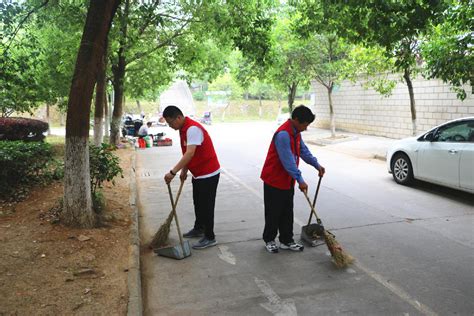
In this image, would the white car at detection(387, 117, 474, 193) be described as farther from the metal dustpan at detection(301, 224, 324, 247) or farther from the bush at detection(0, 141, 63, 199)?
the bush at detection(0, 141, 63, 199)

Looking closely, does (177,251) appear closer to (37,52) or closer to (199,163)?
(199,163)

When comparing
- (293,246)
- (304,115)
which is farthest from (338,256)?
(304,115)

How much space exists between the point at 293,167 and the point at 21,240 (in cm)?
320

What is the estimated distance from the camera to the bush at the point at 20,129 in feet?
37.8

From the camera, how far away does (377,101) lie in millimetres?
18156

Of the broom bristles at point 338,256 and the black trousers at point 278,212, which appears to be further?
the black trousers at point 278,212

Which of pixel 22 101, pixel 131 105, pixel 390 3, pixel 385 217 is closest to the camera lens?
pixel 390 3

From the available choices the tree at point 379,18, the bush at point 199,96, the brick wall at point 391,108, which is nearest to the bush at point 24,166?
the tree at point 379,18

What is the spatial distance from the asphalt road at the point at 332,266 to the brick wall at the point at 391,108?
715 centimetres

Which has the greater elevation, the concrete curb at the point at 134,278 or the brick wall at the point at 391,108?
the brick wall at the point at 391,108

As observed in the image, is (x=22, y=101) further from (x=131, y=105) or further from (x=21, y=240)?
(x=131, y=105)

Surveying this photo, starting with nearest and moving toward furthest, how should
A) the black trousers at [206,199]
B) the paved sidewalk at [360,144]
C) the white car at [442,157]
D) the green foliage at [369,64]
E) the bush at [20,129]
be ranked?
the black trousers at [206,199], the white car at [442,157], the bush at [20,129], the green foliage at [369,64], the paved sidewalk at [360,144]

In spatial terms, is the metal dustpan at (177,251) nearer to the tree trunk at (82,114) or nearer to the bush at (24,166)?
the tree trunk at (82,114)

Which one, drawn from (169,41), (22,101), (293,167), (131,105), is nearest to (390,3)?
(293,167)
